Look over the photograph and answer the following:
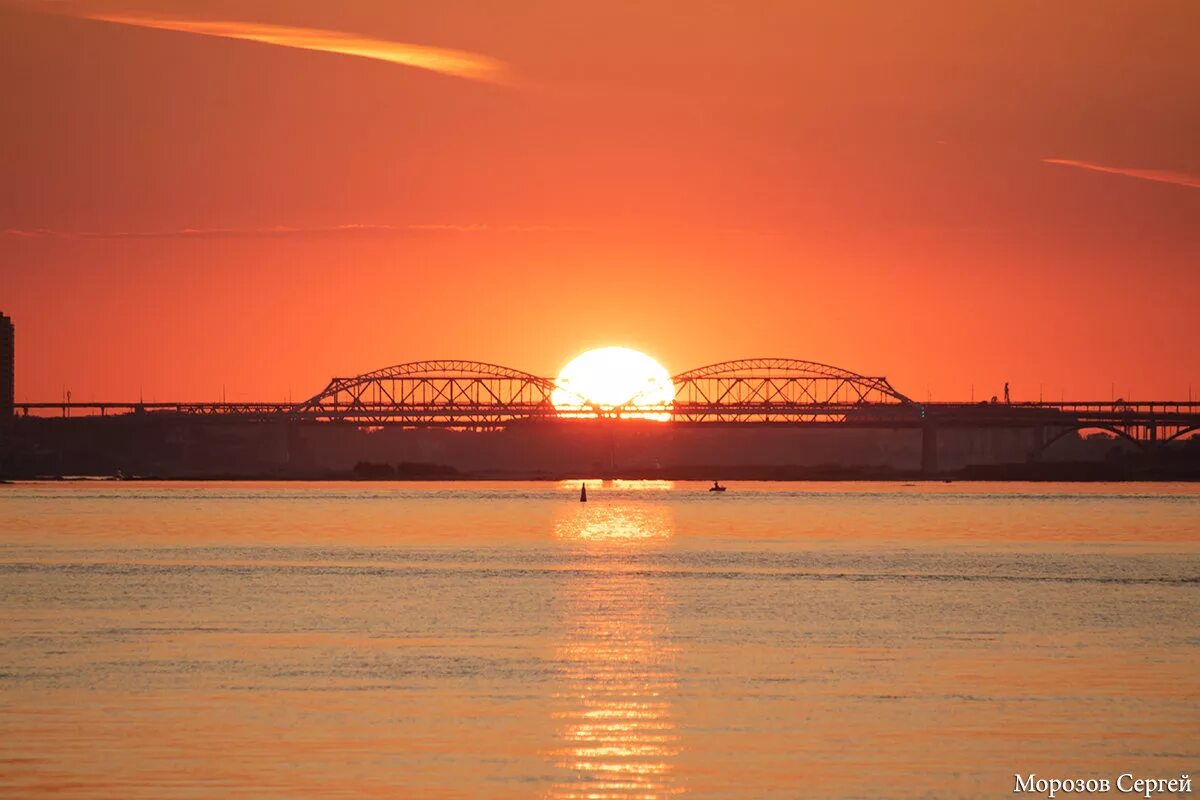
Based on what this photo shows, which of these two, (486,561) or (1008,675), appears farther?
(486,561)

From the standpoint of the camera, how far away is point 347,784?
2084 centimetres

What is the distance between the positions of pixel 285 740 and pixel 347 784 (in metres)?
2.92

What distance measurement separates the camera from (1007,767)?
21844 millimetres

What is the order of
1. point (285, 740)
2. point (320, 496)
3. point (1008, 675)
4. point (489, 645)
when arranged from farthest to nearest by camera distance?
point (320, 496)
point (489, 645)
point (1008, 675)
point (285, 740)

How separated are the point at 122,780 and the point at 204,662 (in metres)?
10.5

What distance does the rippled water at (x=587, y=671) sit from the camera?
21.7 m

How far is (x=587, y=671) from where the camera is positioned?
99.2 feet

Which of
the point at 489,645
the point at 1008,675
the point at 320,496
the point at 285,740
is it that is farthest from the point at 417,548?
the point at 320,496

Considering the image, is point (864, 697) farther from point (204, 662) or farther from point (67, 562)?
point (67, 562)

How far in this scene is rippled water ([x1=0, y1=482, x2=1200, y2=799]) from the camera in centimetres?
2169

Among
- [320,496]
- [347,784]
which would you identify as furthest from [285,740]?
[320,496]

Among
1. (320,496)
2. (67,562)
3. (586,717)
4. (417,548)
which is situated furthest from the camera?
(320,496)

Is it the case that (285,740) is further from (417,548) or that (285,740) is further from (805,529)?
(805,529)

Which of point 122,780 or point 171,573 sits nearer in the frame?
point 122,780
